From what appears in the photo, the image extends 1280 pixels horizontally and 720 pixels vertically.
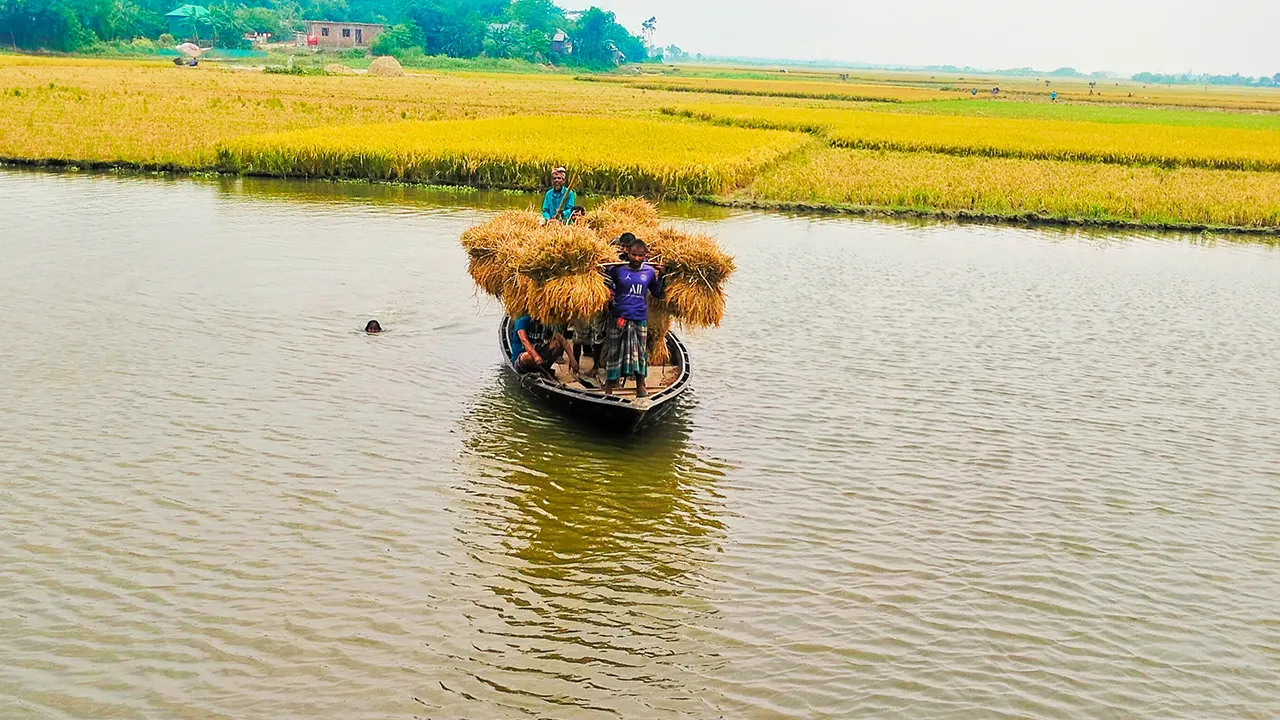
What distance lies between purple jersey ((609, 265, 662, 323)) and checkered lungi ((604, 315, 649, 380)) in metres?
0.09

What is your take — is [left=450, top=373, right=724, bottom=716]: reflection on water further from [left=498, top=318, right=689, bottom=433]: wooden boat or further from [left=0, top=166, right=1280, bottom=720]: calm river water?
[left=498, top=318, right=689, bottom=433]: wooden boat

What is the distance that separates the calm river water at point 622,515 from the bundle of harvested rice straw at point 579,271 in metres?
1.13

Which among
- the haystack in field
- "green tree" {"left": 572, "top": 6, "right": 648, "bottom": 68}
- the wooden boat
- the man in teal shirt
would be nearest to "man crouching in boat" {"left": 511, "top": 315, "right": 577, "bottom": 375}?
the wooden boat

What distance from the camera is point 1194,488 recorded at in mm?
9789

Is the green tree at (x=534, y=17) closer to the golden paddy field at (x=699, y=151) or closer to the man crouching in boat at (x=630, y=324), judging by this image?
the golden paddy field at (x=699, y=151)

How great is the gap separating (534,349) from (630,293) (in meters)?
1.44

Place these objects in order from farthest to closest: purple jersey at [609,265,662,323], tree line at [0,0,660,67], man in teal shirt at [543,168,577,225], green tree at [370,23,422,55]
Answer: green tree at [370,23,422,55] < tree line at [0,0,660,67] < man in teal shirt at [543,168,577,225] < purple jersey at [609,265,662,323]

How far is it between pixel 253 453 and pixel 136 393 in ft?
7.04

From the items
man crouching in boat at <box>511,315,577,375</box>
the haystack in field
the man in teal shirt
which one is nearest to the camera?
man crouching in boat at <box>511,315,577,375</box>

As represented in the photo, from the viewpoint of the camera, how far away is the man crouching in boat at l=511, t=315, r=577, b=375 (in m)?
10.9

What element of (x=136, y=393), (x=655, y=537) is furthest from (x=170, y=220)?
(x=655, y=537)

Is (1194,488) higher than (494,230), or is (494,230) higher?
(494,230)

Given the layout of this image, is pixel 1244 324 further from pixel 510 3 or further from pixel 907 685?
pixel 510 3

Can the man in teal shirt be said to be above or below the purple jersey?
above
